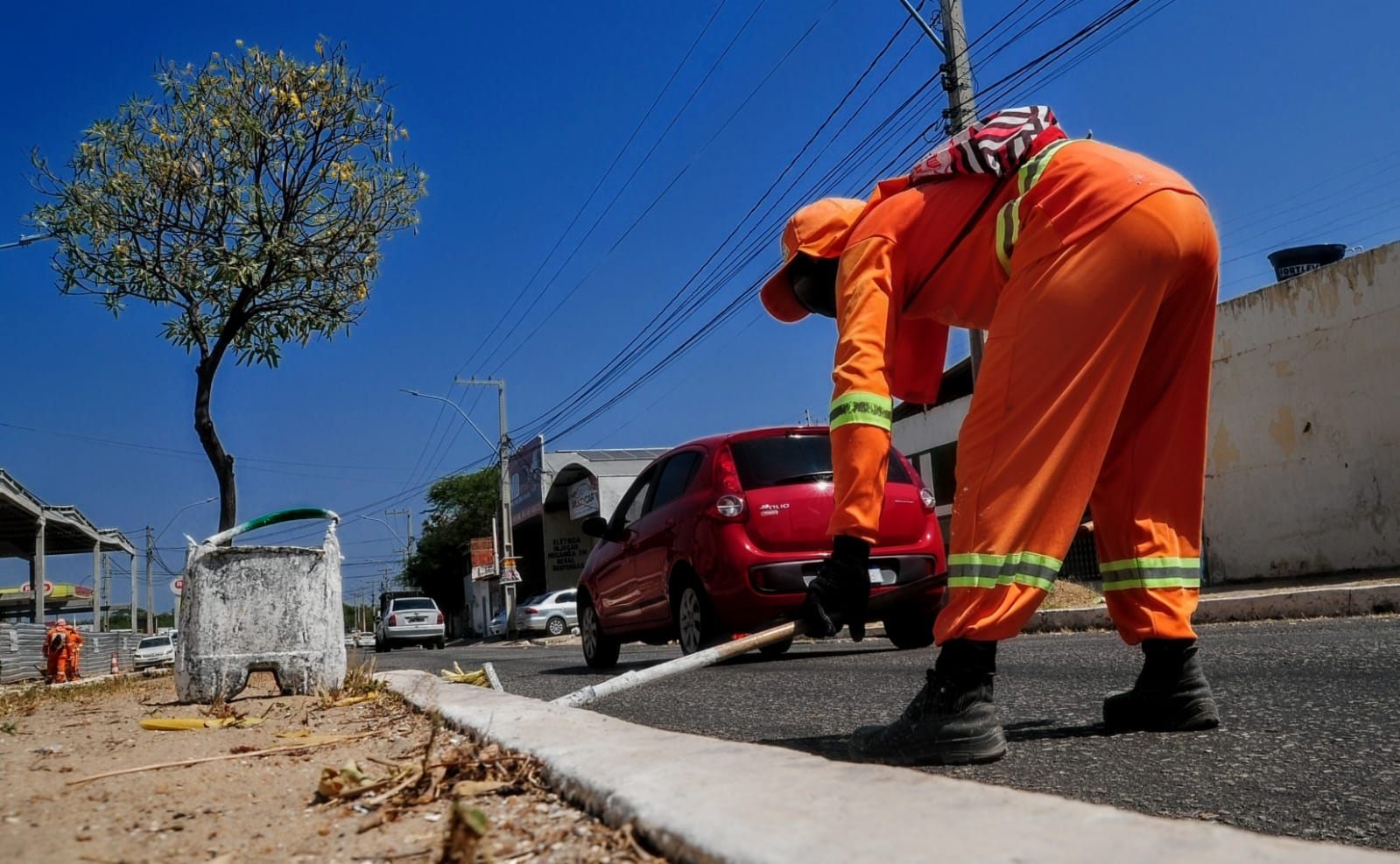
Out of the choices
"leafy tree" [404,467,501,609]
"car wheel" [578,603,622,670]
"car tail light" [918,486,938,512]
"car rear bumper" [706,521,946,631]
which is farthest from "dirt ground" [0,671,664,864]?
"leafy tree" [404,467,501,609]

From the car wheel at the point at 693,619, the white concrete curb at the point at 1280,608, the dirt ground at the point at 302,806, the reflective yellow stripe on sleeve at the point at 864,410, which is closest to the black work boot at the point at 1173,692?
the reflective yellow stripe on sleeve at the point at 864,410

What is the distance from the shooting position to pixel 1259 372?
1567 centimetres

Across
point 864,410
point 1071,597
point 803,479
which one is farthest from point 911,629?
point 1071,597

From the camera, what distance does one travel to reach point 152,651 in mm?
38031

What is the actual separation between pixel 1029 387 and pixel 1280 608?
278 inches

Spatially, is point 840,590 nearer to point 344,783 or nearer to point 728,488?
point 344,783

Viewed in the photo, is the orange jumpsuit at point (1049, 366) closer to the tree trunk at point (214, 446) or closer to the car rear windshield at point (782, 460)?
the car rear windshield at point (782, 460)

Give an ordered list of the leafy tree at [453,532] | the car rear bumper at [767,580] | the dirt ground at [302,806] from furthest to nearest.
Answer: the leafy tree at [453,532] → the car rear bumper at [767,580] → the dirt ground at [302,806]

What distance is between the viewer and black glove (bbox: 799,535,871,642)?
279cm

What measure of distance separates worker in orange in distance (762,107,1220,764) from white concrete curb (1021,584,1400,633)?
18.1 feet

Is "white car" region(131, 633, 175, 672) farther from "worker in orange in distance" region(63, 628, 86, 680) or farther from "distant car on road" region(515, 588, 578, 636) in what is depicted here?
"worker in orange in distance" region(63, 628, 86, 680)

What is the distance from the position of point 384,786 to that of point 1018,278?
5.74 feet

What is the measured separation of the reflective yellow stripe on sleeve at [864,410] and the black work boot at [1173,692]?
34.6 inches

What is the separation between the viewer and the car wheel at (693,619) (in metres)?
6.98
